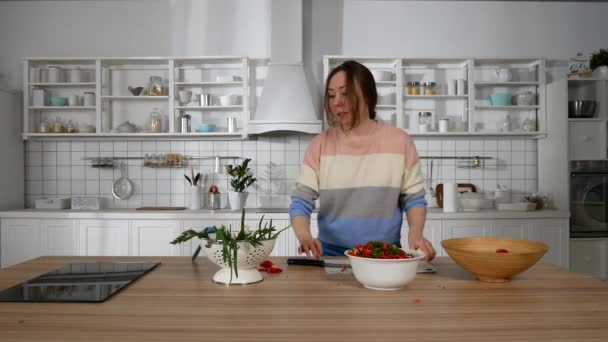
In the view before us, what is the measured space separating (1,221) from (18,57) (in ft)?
5.01

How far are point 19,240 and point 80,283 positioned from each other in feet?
9.45

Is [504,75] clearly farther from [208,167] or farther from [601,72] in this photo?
[208,167]

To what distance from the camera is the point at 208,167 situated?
14.2 ft

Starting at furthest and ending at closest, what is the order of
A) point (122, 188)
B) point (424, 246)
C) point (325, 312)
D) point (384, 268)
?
point (122, 188), point (424, 246), point (384, 268), point (325, 312)

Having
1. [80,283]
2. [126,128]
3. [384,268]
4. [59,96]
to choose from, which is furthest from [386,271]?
[59,96]

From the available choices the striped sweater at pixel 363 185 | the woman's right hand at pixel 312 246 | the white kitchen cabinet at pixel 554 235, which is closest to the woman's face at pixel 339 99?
the striped sweater at pixel 363 185

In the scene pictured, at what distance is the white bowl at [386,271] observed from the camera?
127cm

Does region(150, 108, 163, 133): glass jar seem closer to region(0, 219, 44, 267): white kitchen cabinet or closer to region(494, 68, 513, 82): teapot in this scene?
region(0, 219, 44, 267): white kitchen cabinet

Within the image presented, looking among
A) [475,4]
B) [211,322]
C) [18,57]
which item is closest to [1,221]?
[18,57]

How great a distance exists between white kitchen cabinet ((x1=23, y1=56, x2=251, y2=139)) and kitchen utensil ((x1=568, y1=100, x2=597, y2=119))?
2.67 meters

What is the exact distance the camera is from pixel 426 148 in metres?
4.34

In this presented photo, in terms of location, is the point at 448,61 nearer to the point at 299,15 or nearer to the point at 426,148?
the point at 426,148

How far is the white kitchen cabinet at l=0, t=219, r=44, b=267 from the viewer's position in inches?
149

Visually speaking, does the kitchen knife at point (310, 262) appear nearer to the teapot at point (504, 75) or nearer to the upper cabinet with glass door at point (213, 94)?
the upper cabinet with glass door at point (213, 94)
